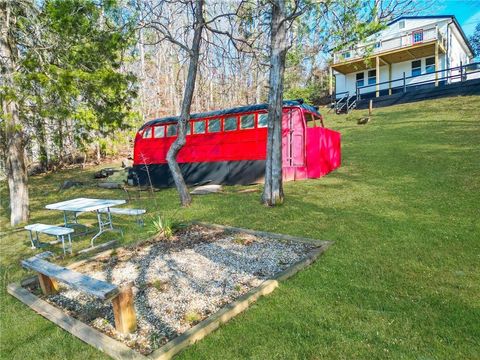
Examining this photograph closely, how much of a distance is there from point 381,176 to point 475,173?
2.34 m

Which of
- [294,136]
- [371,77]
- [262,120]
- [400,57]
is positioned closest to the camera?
[294,136]

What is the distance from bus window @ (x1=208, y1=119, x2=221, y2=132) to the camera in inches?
501

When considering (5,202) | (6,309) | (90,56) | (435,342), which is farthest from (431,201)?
(5,202)

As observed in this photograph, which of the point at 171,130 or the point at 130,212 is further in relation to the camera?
the point at 171,130

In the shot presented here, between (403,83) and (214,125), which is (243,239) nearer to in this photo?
(214,125)

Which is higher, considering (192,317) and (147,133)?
(147,133)

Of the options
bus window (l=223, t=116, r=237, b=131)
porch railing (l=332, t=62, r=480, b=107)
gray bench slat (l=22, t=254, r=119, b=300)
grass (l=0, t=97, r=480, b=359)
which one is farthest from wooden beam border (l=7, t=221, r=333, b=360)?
porch railing (l=332, t=62, r=480, b=107)

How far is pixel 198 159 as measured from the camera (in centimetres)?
1327

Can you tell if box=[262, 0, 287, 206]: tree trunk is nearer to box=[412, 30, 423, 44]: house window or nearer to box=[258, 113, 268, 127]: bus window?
box=[258, 113, 268, 127]: bus window

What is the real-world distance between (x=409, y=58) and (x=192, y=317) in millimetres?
30157

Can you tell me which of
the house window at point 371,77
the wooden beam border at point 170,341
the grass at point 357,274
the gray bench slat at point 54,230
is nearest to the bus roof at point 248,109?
the grass at point 357,274

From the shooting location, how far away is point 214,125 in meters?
12.9

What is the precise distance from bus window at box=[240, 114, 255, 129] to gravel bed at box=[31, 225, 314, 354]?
637 cm

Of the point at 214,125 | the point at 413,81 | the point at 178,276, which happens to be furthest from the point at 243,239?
the point at 413,81
